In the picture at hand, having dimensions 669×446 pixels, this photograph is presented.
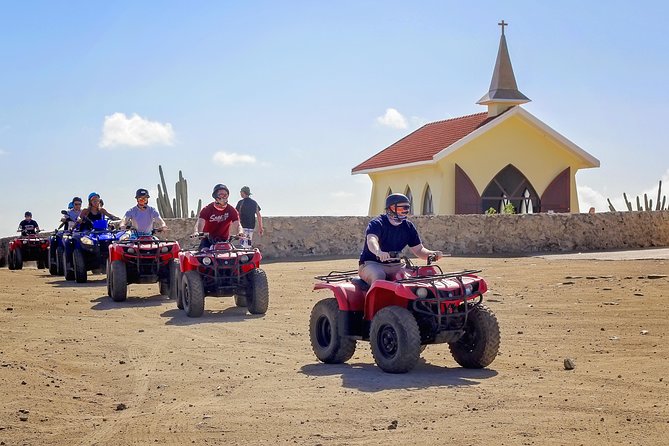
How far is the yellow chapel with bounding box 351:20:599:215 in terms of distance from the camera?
3856cm

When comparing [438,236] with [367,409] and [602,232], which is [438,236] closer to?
[602,232]

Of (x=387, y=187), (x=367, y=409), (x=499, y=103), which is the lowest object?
(x=367, y=409)

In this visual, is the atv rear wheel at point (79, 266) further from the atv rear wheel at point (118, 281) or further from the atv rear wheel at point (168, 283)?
the atv rear wheel at point (118, 281)

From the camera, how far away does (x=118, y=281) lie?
18.4 metres

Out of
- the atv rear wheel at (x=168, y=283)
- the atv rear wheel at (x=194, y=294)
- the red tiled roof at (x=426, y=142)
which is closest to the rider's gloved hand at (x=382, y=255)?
the atv rear wheel at (x=194, y=294)

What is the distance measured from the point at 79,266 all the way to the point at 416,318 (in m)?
13.5

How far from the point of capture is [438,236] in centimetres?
2931

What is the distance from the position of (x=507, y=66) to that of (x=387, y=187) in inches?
261

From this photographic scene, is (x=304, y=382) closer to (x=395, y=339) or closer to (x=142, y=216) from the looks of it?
(x=395, y=339)

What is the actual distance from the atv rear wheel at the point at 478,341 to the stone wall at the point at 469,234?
1823 cm

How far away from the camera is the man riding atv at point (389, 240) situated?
11.0 meters

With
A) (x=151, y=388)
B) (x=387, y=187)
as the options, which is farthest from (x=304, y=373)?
(x=387, y=187)

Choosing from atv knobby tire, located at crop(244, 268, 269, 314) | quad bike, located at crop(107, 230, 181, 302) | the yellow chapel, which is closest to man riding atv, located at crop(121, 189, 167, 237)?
quad bike, located at crop(107, 230, 181, 302)

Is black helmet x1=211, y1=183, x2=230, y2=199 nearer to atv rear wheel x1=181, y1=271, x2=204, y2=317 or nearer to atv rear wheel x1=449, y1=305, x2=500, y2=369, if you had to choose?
atv rear wheel x1=181, y1=271, x2=204, y2=317
